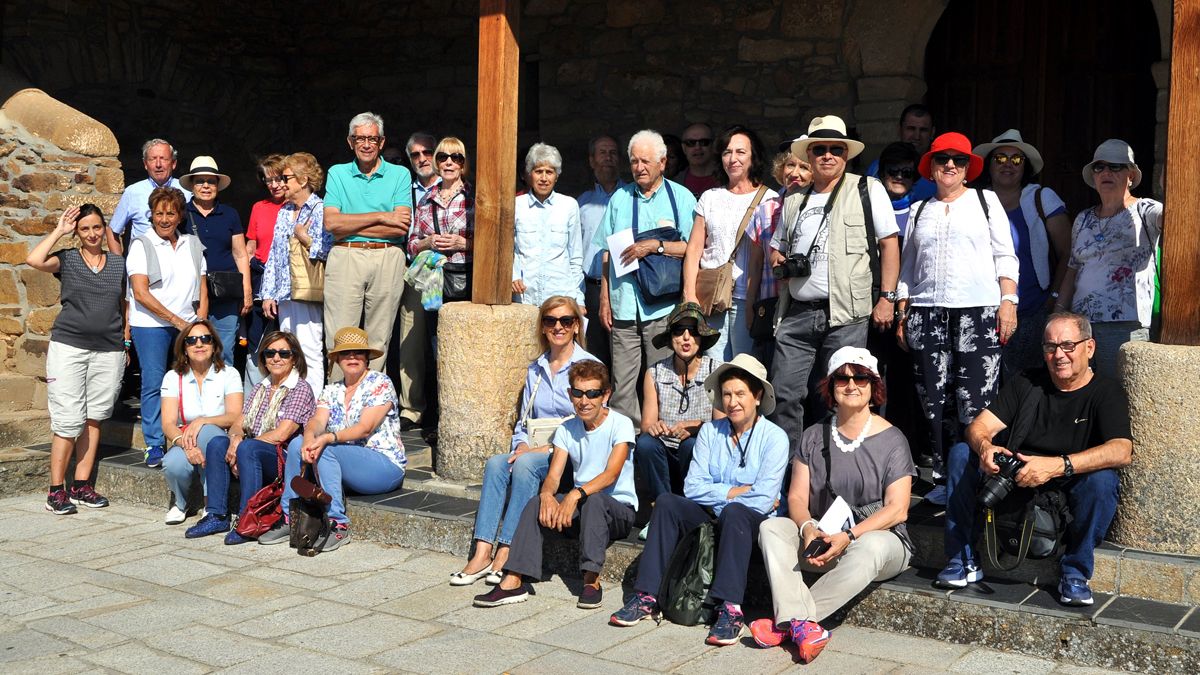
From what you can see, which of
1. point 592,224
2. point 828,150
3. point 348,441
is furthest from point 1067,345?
point 348,441

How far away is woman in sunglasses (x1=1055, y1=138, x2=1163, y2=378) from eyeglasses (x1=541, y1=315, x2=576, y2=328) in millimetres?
2088

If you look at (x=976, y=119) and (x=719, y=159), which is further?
(x=976, y=119)

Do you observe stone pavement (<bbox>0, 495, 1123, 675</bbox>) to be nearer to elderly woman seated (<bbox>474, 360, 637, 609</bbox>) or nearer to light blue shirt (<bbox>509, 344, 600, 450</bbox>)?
elderly woman seated (<bbox>474, 360, 637, 609</bbox>)

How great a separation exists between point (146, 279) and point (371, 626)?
297 centimetres

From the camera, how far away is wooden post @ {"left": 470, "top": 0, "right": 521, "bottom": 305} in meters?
5.85

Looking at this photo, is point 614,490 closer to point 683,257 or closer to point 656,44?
point 683,257

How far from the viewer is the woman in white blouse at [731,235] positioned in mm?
5594

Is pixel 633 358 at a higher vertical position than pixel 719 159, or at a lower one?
lower

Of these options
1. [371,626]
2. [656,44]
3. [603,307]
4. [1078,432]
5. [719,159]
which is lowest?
[371,626]

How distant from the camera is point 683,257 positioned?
585cm

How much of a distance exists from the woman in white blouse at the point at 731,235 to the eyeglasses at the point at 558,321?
0.58m

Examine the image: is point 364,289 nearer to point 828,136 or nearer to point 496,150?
point 496,150

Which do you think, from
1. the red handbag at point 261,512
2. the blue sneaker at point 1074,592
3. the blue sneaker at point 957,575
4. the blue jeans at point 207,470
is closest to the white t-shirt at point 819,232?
the blue sneaker at point 957,575

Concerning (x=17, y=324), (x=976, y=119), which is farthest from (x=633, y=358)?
(x=17, y=324)
